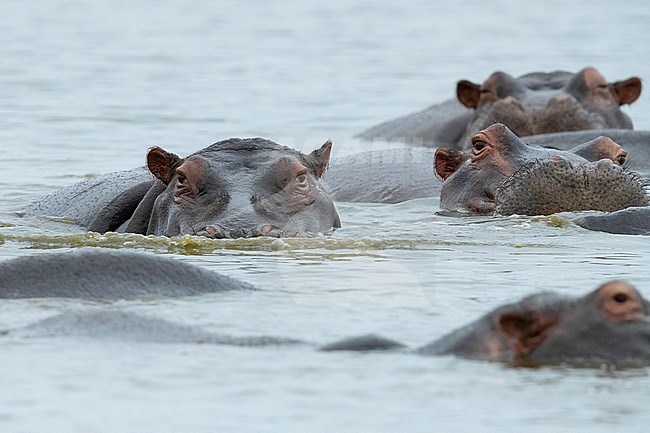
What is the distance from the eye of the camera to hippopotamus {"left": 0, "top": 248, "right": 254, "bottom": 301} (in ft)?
21.4

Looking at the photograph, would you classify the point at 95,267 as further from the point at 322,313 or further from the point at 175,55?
the point at 175,55

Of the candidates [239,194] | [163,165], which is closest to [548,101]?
[163,165]

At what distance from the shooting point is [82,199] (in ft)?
34.1

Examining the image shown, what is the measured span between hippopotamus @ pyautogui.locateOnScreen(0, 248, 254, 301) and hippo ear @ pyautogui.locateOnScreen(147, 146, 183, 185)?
2367 mm

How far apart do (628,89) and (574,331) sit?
9.50 m

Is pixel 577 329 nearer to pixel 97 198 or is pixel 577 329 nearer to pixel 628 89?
pixel 97 198

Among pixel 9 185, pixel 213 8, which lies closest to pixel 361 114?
pixel 9 185

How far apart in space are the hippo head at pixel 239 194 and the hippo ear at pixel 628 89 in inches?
243

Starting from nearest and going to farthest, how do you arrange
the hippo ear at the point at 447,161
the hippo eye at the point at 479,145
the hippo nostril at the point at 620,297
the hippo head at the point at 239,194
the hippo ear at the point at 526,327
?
the hippo nostril at the point at 620,297
the hippo ear at the point at 526,327
the hippo head at the point at 239,194
the hippo eye at the point at 479,145
the hippo ear at the point at 447,161

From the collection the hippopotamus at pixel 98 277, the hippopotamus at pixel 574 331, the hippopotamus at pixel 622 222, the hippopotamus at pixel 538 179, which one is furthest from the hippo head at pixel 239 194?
the hippopotamus at pixel 574 331

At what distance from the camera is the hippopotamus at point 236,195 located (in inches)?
333

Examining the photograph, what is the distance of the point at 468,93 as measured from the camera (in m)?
14.9

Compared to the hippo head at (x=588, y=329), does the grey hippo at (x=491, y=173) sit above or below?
above

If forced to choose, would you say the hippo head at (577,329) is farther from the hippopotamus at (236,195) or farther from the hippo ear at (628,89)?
the hippo ear at (628,89)
